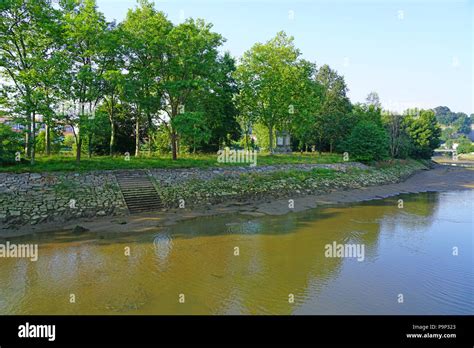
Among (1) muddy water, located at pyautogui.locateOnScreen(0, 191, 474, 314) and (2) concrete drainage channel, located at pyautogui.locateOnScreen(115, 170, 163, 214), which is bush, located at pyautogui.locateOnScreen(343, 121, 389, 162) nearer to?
(1) muddy water, located at pyautogui.locateOnScreen(0, 191, 474, 314)

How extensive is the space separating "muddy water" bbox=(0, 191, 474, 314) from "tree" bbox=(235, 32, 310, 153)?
19.3m

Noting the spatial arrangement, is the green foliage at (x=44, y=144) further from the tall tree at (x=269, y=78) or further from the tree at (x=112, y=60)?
the tall tree at (x=269, y=78)

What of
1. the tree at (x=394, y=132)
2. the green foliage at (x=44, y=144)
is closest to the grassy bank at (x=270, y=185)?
the green foliage at (x=44, y=144)

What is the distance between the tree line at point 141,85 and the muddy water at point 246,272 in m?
9.47

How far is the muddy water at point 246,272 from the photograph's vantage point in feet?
27.5

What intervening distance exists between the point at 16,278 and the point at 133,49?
61.5 ft

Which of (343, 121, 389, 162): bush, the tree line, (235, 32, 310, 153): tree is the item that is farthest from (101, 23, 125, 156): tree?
(343, 121, 389, 162): bush

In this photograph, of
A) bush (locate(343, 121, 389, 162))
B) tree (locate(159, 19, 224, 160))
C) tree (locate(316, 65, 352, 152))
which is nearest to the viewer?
tree (locate(159, 19, 224, 160))

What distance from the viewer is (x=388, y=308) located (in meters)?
8.29

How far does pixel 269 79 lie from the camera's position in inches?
1268

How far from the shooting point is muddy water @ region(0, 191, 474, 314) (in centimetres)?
838

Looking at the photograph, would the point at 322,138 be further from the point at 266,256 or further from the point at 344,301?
the point at 344,301
